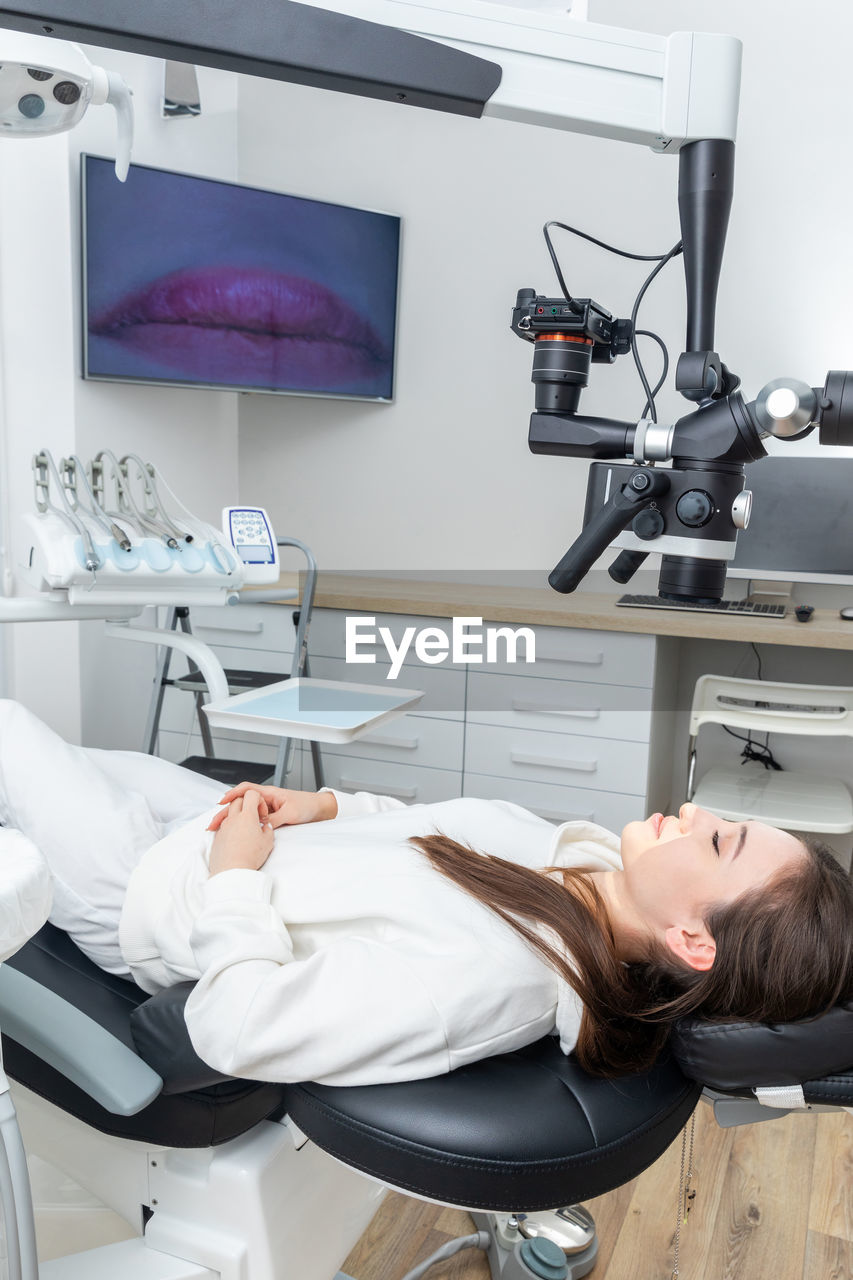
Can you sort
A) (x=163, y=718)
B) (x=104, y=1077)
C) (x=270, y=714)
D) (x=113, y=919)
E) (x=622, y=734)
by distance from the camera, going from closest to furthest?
(x=104, y=1077), (x=113, y=919), (x=270, y=714), (x=622, y=734), (x=163, y=718)

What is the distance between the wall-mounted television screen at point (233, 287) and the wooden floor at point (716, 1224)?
233 centimetres

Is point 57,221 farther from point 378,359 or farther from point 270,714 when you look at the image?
point 270,714

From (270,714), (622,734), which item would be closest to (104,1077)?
(270,714)

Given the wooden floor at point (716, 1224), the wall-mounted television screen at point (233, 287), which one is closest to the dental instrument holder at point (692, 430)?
the wooden floor at point (716, 1224)

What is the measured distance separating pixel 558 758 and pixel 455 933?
71.7 inches

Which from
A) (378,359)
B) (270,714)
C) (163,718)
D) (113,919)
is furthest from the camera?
(378,359)

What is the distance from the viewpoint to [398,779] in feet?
9.79

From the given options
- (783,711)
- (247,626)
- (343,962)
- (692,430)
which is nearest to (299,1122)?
(343,962)

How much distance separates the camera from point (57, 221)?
9.05 feet

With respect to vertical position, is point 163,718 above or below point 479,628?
below

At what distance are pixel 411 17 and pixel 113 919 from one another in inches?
42.1

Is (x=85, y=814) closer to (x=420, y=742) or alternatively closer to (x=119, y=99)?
(x=119, y=99)

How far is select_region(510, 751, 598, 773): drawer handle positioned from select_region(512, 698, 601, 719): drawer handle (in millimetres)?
120

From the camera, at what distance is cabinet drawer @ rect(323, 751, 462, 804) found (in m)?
2.94
